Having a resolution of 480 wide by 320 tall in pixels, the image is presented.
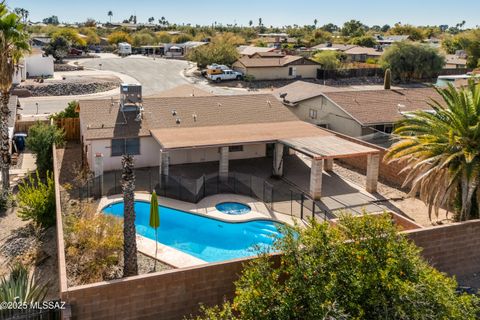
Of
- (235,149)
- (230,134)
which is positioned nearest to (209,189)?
(230,134)

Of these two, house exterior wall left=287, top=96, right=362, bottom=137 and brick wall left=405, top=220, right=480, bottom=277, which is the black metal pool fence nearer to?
brick wall left=405, top=220, right=480, bottom=277

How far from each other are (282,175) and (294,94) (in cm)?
1448

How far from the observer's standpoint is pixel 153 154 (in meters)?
29.9

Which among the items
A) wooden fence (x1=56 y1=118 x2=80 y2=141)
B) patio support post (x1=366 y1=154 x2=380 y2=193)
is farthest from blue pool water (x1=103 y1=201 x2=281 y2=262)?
wooden fence (x1=56 y1=118 x2=80 y2=141)

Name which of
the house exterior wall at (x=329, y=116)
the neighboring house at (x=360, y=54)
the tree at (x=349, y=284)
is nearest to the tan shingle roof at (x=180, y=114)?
the house exterior wall at (x=329, y=116)

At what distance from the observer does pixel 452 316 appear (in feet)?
33.4

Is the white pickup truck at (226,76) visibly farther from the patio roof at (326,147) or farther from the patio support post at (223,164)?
the patio support post at (223,164)

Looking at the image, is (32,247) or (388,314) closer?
(388,314)

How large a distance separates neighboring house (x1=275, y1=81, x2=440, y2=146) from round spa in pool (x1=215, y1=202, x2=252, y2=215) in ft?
41.6

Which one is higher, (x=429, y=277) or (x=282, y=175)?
(x=429, y=277)

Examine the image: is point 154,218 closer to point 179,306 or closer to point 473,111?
point 179,306

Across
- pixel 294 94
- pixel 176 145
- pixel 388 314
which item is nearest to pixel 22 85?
pixel 294 94

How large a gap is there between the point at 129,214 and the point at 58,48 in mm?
89422

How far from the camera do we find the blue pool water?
71.7 ft
